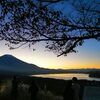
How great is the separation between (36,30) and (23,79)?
940cm

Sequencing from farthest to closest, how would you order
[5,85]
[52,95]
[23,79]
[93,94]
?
[5,85], [23,79], [52,95], [93,94]

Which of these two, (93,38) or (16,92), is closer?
(93,38)

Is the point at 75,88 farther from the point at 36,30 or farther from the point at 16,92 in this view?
the point at 16,92

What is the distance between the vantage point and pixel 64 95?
1823 centimetres

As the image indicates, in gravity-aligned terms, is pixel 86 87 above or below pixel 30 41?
below

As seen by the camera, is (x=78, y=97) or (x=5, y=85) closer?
(x=78, y=97)

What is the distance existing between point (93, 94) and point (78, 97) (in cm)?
106

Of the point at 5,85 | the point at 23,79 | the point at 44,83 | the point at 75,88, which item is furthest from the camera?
the point at 5,85

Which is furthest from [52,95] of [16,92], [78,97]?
[16,92]

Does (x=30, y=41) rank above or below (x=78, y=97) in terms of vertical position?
above

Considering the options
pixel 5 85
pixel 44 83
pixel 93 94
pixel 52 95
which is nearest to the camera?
pixel 93 94

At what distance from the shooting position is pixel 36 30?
16797 mm

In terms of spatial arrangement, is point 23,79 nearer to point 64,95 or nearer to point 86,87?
point 64,95

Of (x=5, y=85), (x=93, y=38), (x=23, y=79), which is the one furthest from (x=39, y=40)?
(x=5, y=85)
